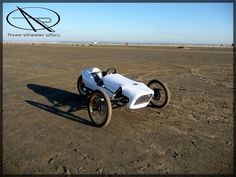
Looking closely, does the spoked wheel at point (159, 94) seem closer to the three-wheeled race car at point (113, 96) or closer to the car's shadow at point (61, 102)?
the three-wheeled race car at point (113, 96)

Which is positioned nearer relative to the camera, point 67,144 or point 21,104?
point 67,144

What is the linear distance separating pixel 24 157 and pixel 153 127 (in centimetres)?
301

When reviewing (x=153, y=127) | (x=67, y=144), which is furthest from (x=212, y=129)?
(x=67, y=144)

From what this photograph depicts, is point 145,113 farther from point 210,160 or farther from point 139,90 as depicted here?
point 210,160

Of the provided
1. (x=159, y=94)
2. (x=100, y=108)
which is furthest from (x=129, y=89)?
(x=159, y=94)

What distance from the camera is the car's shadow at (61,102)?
690 centimetres

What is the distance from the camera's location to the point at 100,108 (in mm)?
6047

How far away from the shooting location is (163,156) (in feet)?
15.5

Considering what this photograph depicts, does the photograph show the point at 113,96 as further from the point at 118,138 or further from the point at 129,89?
the point at 118,138

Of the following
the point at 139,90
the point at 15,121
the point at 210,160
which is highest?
the point at 139,90

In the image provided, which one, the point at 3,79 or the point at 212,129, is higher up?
the point at 3,79

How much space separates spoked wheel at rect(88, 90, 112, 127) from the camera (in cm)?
571

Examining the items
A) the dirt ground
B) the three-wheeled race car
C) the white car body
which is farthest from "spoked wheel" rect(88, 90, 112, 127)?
the white car body

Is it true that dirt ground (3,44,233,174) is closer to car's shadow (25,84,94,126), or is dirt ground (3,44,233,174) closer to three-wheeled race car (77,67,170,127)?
car's shadow (25,84,94,126)
